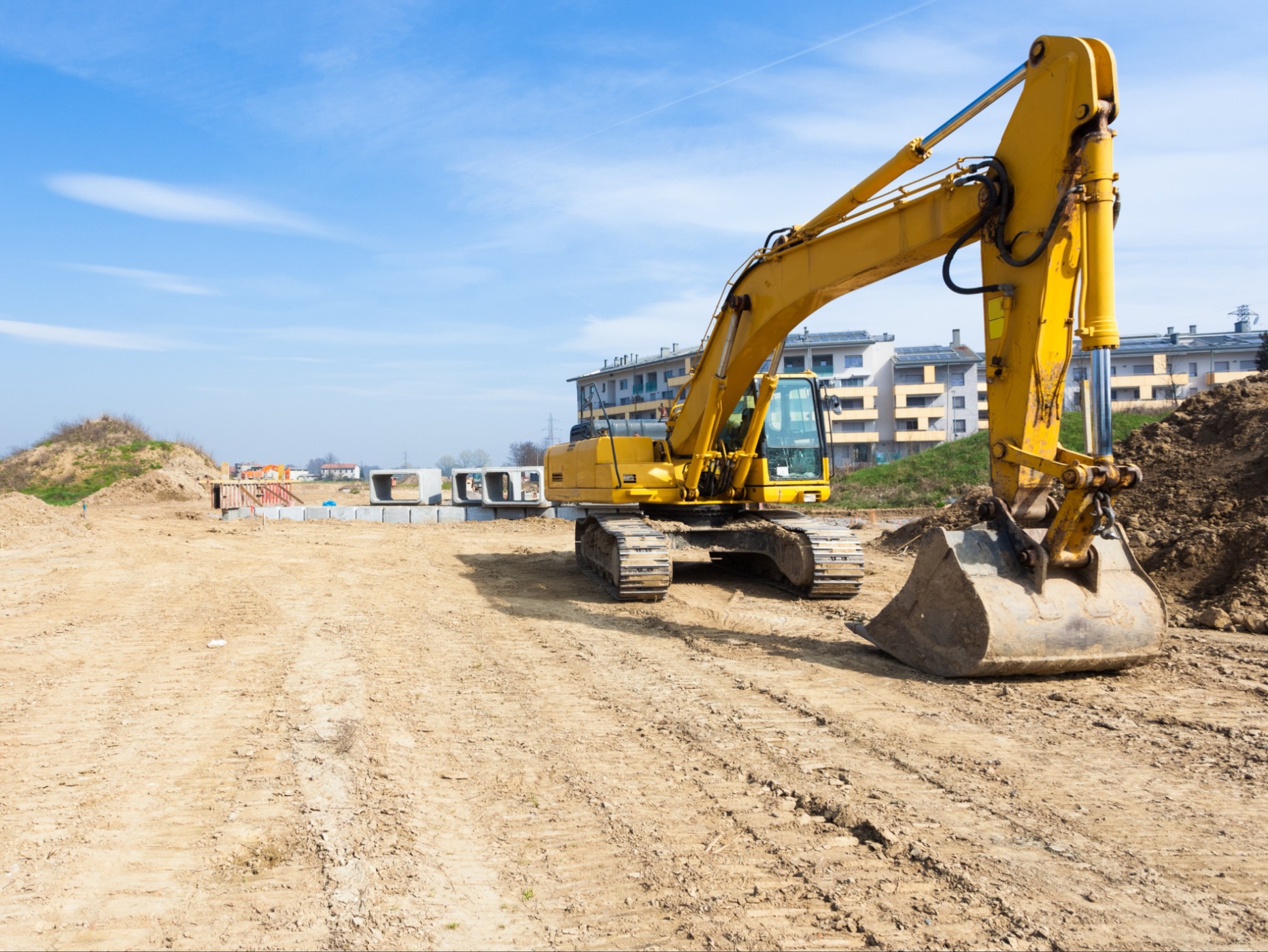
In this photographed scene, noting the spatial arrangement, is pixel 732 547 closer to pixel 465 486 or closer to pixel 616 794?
pixel 616 794

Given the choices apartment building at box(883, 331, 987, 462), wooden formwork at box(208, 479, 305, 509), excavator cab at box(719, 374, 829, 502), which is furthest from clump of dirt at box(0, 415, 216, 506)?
apartment building at box(883, 331, 987, 462)

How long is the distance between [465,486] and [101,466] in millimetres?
18247

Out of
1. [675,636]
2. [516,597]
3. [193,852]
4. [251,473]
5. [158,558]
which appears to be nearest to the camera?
[193,852]

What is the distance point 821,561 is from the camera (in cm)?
1020

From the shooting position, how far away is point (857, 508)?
27047 mm

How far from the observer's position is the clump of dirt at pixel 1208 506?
889cm

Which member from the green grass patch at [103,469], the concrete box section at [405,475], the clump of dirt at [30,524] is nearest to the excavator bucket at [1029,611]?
the clump of dirt at [30,524]

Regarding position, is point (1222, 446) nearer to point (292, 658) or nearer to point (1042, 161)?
point (1042, 161)

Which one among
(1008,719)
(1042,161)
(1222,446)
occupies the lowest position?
(1008,719)

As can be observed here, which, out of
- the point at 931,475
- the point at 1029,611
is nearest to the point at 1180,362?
the point at 931,475

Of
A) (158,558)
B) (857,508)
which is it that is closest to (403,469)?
(158,558)

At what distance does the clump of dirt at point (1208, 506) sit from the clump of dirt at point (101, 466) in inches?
1175

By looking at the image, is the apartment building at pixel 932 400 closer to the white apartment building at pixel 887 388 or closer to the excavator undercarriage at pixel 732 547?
the white apartment building at pixel 887 388

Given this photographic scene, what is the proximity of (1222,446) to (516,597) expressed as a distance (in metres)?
9.77
